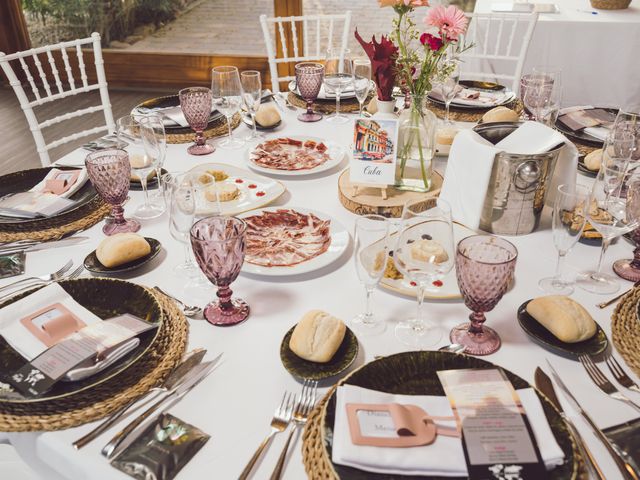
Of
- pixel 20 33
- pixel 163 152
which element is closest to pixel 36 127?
pixel 163 152

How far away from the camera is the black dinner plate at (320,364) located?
0.93 meters

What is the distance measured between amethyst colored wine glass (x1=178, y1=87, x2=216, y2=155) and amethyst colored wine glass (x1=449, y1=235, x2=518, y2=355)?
106 cm

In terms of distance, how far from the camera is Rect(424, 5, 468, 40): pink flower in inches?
51.4

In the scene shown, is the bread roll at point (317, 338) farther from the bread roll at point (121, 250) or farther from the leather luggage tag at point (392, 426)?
the bread roll at point (121, 250)

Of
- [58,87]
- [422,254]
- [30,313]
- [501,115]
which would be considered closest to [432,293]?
[422,254]

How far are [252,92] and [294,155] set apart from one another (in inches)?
11.0

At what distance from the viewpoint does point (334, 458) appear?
2.45 feet

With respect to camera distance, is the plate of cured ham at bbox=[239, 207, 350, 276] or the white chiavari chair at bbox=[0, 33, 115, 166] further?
the white chiavari chair at bbox=[0, 33, 115, 166]

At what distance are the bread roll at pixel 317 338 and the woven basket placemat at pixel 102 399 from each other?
8.4 inches

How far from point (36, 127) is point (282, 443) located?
1758mm

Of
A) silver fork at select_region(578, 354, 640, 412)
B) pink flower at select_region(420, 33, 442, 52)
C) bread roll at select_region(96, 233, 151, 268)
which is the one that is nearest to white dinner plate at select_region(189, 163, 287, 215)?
bread roll at select_region(96, 233, 151, 268)

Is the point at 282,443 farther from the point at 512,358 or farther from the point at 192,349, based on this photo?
the point at 512,358

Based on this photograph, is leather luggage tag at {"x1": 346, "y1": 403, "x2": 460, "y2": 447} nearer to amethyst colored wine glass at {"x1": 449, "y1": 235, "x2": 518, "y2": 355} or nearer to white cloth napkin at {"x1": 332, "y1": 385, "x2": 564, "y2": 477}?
white cloth napkin at {"x1": 332, "y1": 385, "x2": 564, "y2": 477}

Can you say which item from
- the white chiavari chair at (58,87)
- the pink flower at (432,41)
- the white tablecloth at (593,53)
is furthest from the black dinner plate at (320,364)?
the white tablecloth at (593,53)
